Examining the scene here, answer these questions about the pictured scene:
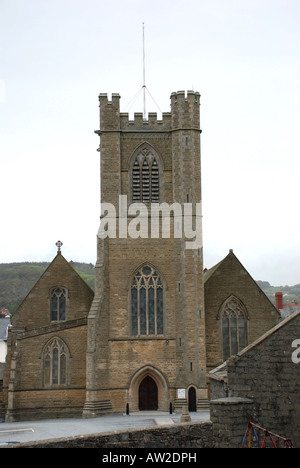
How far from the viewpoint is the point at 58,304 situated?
38.2 metres

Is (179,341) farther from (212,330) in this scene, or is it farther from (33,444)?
(33,444)

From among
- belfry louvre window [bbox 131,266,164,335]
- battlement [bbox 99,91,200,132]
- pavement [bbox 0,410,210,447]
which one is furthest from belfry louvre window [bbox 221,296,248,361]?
battlement [bbox 99,91,200,132]

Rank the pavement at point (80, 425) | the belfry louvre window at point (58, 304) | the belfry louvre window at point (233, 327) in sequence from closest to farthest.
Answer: the pavement at point (80, 425)
the belfry louvre window at point (233, 327)
the belfry louvre window at point (58, 304)

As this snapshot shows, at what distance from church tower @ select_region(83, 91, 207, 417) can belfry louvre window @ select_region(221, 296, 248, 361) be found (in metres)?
2.50

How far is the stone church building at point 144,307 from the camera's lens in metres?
33.4

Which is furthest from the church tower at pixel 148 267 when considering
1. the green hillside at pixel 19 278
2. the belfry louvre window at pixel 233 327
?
the green hillside at pixel 19 278

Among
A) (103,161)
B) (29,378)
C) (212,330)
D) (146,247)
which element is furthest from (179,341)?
(103,161)

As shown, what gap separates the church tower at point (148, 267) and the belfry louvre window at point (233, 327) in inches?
98.6

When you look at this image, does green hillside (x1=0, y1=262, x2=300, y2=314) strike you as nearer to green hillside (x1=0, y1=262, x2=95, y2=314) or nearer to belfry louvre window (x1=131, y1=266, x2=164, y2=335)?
green hillside (x1=0, y1=262, x2=95, y2=314)

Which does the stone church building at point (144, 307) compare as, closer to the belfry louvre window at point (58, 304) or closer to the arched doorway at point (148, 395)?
the arched doorway at point (148, 395)

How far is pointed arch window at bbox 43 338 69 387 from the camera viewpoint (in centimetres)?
3438
